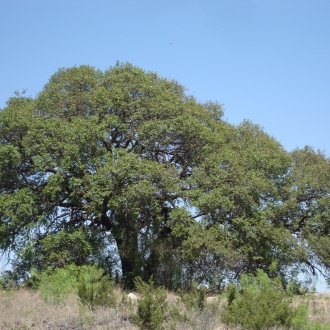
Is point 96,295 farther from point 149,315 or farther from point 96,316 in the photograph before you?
point 149,315

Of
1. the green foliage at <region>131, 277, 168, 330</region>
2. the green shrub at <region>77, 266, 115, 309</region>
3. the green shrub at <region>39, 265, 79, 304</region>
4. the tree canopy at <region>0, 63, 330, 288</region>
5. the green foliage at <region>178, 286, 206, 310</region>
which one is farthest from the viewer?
the tree canopy at <region>0, 63, 330, 288</region>

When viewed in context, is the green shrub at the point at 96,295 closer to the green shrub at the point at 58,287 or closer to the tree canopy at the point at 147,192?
the green shrub at the point at 58,287

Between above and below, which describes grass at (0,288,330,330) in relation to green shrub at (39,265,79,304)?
below

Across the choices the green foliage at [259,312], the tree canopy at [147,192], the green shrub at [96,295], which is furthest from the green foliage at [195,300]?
the tree canopy at [147,192]

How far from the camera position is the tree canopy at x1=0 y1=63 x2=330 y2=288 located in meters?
17.5

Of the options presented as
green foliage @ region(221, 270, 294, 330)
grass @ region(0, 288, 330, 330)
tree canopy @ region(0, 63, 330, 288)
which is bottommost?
grass @ region(0, 288, 330, 330)

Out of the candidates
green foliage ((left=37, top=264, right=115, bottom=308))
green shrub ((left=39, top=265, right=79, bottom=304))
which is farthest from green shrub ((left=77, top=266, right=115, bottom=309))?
green shrub ((left=39, top=265, right=79, bottom=304))

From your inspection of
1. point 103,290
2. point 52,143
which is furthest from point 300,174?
point 103,290

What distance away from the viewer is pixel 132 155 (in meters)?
17.7

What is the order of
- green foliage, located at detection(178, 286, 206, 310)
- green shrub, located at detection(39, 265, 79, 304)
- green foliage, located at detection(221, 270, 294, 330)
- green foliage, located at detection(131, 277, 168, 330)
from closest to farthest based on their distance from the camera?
green foliage, located at detection(221, 270, 294, 330) < green foliage, located at detection(131, 277, 168, 330) < green foliage, located at detection(178, 286, 206, 310) < green shrub, located at detection(39, 265, 79, 304)

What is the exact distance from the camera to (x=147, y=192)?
16891 millimetres

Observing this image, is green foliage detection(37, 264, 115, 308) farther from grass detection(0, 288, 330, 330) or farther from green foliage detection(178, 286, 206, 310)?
green foliage detection(178, 286, 206, 310)

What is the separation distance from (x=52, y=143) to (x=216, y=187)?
6.13m

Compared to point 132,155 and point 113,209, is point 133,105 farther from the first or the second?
point 113,209
